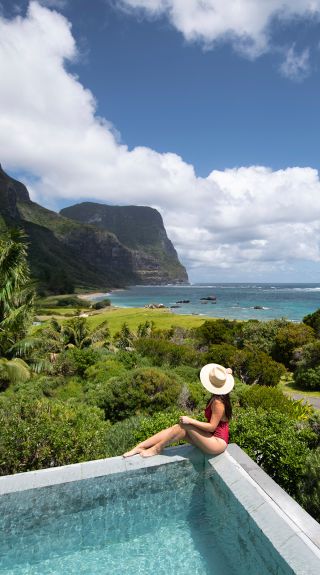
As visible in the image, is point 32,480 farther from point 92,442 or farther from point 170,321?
point 170,321

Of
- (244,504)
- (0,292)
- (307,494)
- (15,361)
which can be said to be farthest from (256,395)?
(15,361)

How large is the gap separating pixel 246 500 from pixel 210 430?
1.22m

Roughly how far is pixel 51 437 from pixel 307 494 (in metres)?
4.74

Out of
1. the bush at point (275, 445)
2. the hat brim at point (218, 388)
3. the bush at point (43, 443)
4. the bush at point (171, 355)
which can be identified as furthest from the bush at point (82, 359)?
the hat brim at point (218, 388)

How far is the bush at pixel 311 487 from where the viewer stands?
6062mm

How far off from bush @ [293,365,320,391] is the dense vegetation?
0.05 m

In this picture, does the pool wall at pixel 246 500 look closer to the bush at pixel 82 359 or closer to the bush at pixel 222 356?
the bush at pixel 82 359

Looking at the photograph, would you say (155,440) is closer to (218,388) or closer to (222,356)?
(218,388)

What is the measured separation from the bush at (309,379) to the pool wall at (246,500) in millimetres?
15994

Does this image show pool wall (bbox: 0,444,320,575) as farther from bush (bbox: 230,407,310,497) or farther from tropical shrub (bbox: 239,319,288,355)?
tropical shrub (bbox: 239,319,288,355)

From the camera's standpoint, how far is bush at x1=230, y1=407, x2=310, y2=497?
23.0ft

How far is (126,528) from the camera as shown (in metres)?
6.00

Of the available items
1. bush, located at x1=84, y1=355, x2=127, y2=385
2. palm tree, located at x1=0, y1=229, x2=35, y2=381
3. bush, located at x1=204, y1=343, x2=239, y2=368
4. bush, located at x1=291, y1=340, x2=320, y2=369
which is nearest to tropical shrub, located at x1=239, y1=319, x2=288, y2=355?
bush, located at x1=291, y1=340, x2=320, y2=369

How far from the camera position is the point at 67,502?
5.82 meters
